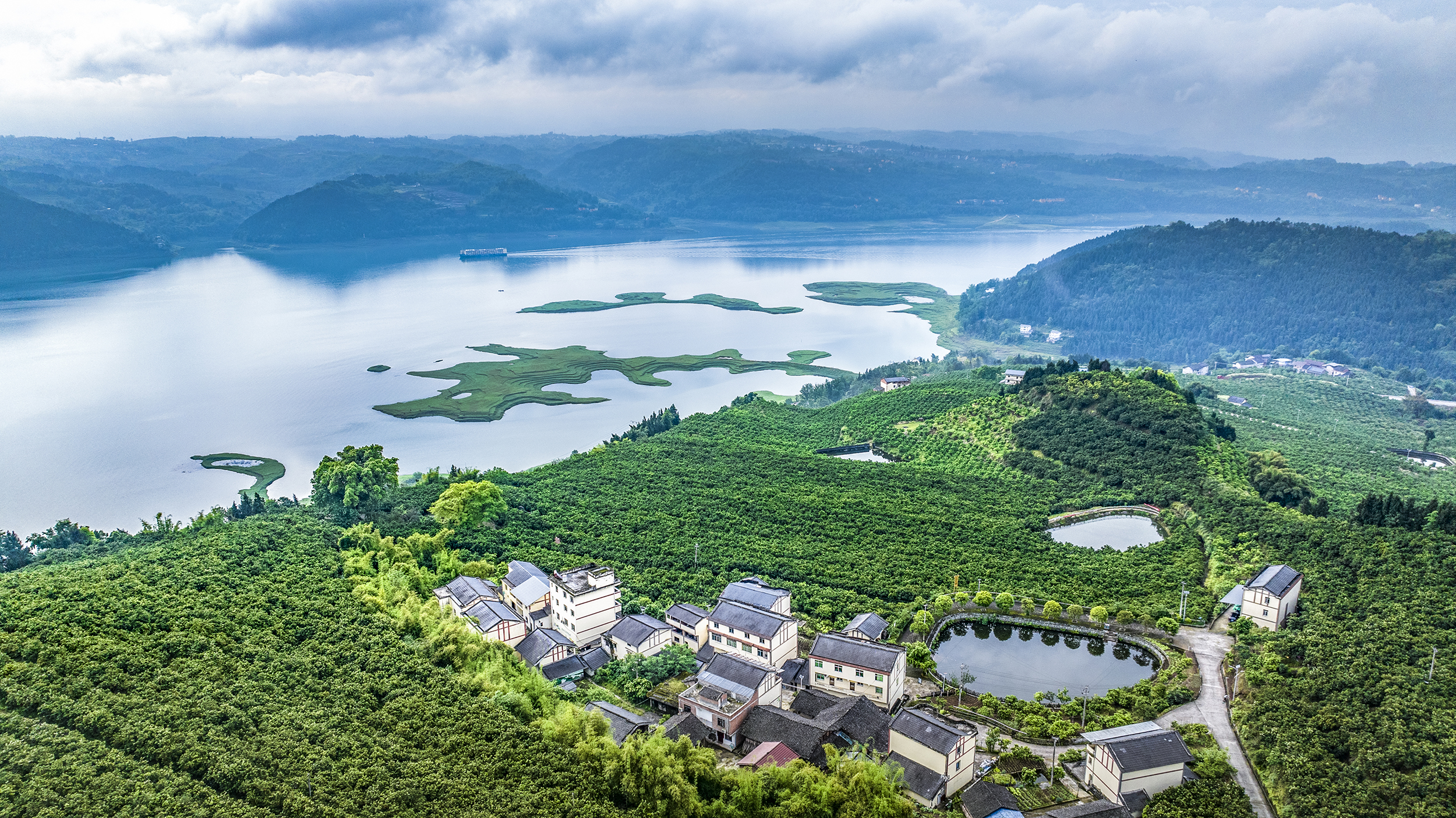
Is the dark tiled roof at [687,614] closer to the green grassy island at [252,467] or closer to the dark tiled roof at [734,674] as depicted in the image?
the dark tiled roof at [734,674]

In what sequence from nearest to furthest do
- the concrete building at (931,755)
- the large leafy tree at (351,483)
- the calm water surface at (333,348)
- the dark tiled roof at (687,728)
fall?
the concrete building at (931,755) < the dark tiled roof at (687,728) < the large leafy tree at (351,483) < the calm water surface at (333,348)

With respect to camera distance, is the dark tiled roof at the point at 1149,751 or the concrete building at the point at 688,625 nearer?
the dark tiled roof at the point at 1149,751

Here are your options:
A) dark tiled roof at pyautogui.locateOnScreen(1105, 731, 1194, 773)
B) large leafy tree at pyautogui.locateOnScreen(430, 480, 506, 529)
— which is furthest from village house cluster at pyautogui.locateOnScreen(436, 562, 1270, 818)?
large leafy tree at pyautogui.locateOnScreen(430, 480, 506, 529)

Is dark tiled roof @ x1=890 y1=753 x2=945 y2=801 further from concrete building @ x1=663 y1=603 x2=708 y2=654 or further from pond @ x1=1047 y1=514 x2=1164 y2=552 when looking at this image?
pond @ x1=1047 y1=514 x2=1164 y2=552

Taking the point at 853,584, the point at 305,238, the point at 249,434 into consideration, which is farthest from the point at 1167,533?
the point at 305,238

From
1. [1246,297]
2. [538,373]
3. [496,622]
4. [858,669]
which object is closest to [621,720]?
[858,669]

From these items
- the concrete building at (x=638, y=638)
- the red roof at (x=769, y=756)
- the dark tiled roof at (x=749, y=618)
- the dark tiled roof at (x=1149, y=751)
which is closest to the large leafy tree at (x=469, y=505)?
the concrete building at (x=638, y=638)

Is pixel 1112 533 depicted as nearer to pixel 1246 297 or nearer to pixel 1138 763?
pixel 1138 763
